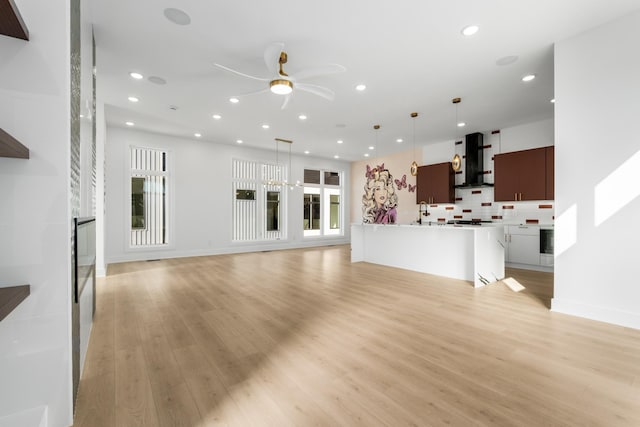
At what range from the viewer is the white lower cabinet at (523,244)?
225 inches

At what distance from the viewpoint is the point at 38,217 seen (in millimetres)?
1360

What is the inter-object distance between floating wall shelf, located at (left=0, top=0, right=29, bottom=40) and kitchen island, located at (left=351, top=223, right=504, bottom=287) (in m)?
4.99

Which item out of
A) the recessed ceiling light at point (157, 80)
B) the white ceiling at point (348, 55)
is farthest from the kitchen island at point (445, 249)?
the recessed ceiling light at point (157, 80)

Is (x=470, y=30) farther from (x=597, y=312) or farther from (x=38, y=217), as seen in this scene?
(x=38, y=217)

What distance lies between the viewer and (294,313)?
321 cm

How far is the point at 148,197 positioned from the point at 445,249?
716cm

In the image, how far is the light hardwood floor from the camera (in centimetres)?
160

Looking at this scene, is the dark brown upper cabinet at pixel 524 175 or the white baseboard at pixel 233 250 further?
the white baseboard at pixel 233 250

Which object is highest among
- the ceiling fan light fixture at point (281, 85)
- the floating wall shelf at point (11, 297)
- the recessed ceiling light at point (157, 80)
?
the recessed ceiling light at point (157, 80)

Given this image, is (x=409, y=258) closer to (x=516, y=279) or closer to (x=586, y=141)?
(x=516, y=279)

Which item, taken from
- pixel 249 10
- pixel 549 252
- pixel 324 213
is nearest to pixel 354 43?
pixel 249 10

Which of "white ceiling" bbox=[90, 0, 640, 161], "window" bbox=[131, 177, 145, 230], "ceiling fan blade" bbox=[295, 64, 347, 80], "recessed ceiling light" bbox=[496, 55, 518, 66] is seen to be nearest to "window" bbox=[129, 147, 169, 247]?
"window" bbox=[131, 177, 145, 230]

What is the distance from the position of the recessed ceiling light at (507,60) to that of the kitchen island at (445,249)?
7.74 ft

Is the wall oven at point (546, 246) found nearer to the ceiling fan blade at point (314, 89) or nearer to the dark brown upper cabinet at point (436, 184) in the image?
the dark brown upper cabinet at point (436, 184)
